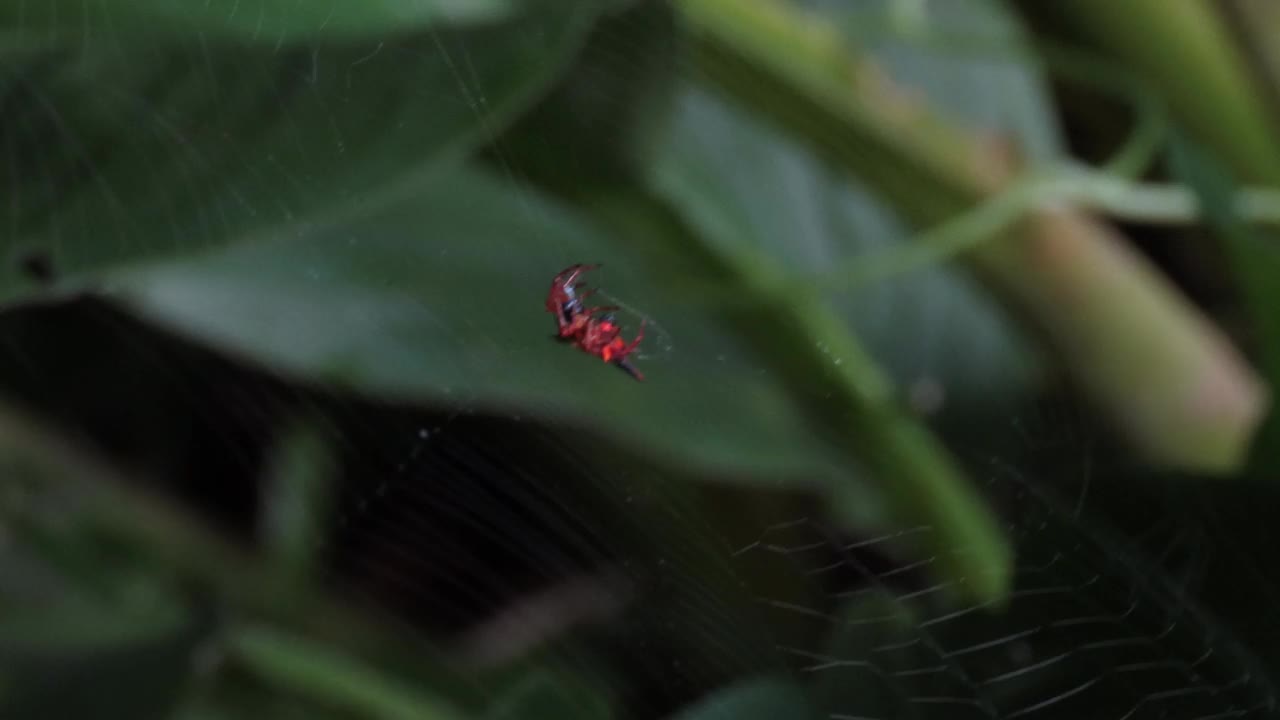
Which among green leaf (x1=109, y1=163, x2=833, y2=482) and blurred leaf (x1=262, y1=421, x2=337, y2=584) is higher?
blurred leaf (x1=262, y1=421, x2=337, y2=584)

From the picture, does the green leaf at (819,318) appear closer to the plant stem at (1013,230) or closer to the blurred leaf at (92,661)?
the plant stem at (1013,230)

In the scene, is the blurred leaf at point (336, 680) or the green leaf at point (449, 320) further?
the blurred leaf at point (336, 680)

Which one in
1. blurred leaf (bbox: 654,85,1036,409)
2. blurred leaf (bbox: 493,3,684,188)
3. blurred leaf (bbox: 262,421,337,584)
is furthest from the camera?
blurred leaf (bbox: 262,421,337,584)

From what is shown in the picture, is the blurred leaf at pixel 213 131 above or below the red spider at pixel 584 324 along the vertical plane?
above

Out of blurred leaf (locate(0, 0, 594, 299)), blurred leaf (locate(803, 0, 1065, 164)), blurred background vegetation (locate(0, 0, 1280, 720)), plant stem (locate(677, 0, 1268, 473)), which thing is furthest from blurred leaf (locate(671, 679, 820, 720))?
blurred leaf (locate(803, 0, 1065, 164))

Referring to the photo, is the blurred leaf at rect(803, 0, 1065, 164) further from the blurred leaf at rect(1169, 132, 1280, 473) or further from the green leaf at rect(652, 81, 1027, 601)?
the blurred leaf at rect(1169, 132, 1280, 473)

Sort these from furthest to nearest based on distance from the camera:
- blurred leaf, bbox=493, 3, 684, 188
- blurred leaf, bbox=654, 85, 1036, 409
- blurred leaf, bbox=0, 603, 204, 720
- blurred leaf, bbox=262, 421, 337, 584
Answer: blurred leaf, bbox=262, 421, 337, 584 < blurred leaf, bbox=654, 85, 1036, 409 < blurred leaf, bbox=0, 603, 204, 720 < blurred leaf, bbox=493, 3, 684, 188

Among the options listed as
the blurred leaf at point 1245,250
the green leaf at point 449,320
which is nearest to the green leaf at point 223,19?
the green leaf at point 449,320
